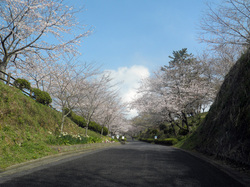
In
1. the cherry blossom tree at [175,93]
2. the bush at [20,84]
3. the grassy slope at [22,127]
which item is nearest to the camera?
the grassy slope at [22,127]

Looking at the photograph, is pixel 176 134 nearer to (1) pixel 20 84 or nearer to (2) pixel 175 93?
(2) pixel 175 93

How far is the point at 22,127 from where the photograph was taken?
12648 mm

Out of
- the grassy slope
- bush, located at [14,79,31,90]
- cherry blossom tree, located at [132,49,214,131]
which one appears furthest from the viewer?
cherry blossom tree, located at [132,49,214,131]

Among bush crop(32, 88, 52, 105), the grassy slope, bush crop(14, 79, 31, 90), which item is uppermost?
bush crop(14, 79, 31, 90)

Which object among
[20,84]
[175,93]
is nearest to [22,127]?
[20,84]

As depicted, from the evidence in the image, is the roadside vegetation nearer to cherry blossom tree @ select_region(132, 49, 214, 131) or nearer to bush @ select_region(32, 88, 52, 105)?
cherry blossom tree @ select_region(132, 49, 214, 131)

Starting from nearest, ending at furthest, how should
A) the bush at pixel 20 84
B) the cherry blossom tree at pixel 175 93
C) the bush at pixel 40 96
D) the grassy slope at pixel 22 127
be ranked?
the grassy slope at pixel 22 127 → the bush at pixel 20 84 → the bush at pixel 40 96 → the cherry blossom tree at pixel 175 93

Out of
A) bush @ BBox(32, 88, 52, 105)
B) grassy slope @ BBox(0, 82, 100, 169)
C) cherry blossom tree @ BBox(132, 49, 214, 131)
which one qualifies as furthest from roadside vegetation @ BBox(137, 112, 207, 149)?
bush @ BBox(32, 88, 52, 105)

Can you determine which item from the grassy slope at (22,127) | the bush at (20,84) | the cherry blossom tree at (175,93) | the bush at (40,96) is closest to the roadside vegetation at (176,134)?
the cherry blossom tree at (175,93)

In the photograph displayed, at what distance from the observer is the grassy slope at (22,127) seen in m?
8.11

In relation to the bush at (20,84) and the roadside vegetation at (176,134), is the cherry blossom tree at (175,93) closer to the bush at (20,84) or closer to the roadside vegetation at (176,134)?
the roadside vegetation at (176,134)

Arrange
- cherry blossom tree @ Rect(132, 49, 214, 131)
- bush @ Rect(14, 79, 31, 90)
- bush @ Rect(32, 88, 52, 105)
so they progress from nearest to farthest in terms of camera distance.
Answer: bush @ Rect(14, 79, 31, 90) → bush @ Rect(32, 88, 52, 105) → cherry blossom tree @ Rect(132, 49, 214, 131)

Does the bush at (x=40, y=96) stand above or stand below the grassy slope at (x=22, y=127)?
above

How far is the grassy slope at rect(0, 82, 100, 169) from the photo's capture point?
811cm
